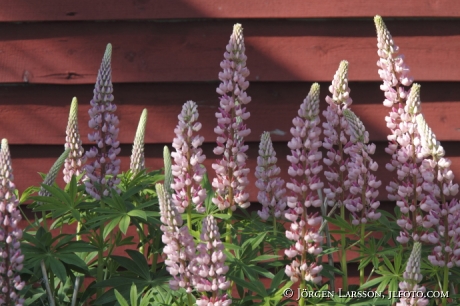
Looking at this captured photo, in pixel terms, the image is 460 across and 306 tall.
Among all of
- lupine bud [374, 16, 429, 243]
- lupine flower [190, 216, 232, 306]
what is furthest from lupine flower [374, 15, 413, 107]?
lupine flower [190, 216, 232, 306]

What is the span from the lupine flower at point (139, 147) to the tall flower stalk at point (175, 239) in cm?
80

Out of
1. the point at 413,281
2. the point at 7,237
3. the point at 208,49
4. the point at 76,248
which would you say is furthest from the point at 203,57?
the point at 413,281

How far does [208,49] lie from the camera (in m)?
3.59

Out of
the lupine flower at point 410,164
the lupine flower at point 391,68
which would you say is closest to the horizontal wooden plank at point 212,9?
the lupine flower at point 391,68

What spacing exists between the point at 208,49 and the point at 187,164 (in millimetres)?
1406

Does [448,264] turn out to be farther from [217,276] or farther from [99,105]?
[99,105]

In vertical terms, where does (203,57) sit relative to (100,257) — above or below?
above

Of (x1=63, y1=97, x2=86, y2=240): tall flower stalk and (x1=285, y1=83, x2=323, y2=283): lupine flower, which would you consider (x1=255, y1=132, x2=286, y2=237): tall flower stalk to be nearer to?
(x1=285, y1=83, x2=323, y2=283): lupine flower

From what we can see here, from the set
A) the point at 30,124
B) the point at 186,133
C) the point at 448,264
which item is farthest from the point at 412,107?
the point at 30,124

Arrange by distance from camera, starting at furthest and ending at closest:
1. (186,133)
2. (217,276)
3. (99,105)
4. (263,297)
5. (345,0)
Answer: (345,0) → (99,105) → (186,133) → (263,297) → (217,276)

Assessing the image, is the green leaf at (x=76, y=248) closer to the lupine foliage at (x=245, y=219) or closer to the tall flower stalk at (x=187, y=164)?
the lupine foliage at (x=245, y=219)

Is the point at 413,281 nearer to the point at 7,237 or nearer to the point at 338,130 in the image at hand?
the point at 338,130

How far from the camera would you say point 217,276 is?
199 cm

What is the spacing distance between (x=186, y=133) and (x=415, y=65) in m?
1.66
